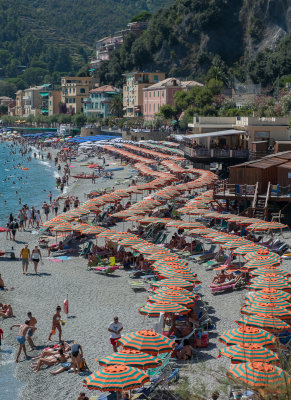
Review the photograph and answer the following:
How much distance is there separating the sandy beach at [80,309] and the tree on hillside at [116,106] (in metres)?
87.1

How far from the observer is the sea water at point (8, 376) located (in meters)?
13.2

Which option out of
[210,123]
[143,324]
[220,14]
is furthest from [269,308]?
[220,14]

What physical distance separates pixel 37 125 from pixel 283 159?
372ft

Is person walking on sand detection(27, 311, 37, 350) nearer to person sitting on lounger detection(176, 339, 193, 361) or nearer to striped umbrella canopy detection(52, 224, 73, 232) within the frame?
person sitting on lounger detection(176, 339, 193, 361)

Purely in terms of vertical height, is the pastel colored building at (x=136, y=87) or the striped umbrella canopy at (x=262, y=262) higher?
the pastel colored building at (x=136, y=87)

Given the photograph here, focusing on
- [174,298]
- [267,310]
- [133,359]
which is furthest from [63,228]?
[133,359]

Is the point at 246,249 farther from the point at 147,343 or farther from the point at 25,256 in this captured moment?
the point at 147,343

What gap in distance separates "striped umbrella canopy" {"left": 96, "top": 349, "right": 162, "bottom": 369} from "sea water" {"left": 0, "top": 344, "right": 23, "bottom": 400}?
2673 mm

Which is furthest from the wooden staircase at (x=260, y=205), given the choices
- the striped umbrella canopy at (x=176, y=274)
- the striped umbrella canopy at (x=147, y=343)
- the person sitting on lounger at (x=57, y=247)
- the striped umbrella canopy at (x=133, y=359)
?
the striped umbrella canopy at (x=133, y=359)

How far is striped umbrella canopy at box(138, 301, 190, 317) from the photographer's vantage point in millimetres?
14469

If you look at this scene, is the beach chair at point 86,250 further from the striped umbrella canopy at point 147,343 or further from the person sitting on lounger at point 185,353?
the striped umbrella canopy at point 147,343

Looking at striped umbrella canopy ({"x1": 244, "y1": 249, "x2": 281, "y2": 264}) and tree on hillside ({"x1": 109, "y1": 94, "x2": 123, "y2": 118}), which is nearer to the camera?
striped umbrella canopy ({"x1": 244, "y1": 249, "x2": 281, "y2": 264})

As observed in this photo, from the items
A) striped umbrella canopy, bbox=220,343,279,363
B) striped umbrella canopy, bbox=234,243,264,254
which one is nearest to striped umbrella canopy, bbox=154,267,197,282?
striped umbrella canopy, bbox=234,243,264,254

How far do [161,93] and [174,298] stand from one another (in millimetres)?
80336
